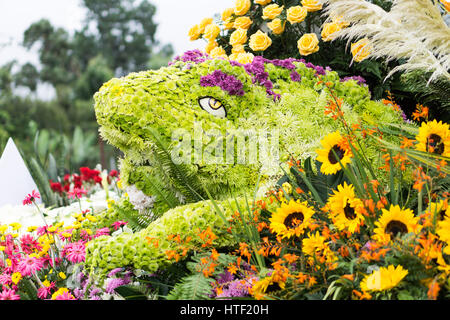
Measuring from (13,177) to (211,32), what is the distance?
94.2 inches

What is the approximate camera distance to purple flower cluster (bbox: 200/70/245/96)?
221 cm

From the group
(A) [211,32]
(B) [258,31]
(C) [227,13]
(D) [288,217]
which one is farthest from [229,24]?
(D) [288,217]

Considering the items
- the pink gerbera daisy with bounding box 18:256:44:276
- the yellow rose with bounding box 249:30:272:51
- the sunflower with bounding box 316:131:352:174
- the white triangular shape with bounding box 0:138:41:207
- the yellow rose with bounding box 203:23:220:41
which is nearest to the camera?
the sunflower with bounding box 316:131:352:174

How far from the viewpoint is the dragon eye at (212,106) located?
2.19 meters

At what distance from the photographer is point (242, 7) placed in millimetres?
3537

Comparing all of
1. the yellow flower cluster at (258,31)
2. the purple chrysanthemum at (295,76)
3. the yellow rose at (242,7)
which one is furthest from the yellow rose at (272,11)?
the purple chrysanthemum at (295,76)

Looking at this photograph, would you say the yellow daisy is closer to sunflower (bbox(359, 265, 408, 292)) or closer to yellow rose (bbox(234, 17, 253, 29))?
sunflower (bbox(359, 265, 408, 292))

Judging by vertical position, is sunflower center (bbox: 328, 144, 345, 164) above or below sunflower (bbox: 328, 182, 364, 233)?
above

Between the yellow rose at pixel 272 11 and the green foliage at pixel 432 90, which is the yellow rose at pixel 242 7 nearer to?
the yellow rose at pixel 272 11

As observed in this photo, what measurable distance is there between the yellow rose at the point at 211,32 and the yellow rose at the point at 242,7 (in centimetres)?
24

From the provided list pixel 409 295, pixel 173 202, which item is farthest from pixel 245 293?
pixel 173 202

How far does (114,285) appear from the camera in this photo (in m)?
→ 1.77

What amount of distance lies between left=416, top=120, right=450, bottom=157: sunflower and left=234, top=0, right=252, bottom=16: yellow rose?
2417mm

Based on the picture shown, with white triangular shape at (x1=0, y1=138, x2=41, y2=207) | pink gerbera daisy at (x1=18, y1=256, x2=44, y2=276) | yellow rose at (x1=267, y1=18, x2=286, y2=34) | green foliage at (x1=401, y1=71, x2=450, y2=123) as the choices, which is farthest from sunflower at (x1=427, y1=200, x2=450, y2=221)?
white triangular shape at (x1=0, y1=138, x2=41, y2=207)
